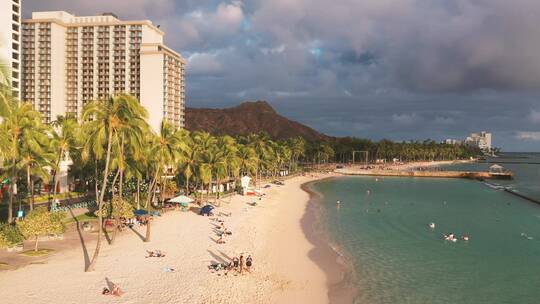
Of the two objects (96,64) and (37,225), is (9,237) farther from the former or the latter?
(96,64)

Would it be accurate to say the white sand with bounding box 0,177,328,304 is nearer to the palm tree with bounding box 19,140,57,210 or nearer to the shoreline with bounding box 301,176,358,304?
the shoreline with bounding box 301,176,358,304

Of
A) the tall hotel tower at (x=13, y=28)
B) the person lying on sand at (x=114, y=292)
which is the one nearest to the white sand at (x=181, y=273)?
the person lying on sand at (x=114, y=292)

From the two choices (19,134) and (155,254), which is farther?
(19,134)

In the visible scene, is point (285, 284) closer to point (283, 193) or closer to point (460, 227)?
point (460, 227)

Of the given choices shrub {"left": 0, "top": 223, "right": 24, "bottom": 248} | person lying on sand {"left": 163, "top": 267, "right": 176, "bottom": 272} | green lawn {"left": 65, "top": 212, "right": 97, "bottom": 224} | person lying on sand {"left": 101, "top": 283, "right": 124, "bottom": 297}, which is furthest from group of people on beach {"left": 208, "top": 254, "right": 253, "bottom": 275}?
green lawn {"left": 65, "top": 212, "right": 97, "bottom": 224}

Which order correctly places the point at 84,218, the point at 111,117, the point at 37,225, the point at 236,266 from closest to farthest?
1. the point at 111,117
2. the point at 236,266
3. the point at 37,225
4. the point at 84,218

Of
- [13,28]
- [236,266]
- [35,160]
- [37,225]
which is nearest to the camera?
[236,266]

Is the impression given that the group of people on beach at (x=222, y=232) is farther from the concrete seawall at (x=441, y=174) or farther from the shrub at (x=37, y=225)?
the concrete seawall at (x=441, y=174)

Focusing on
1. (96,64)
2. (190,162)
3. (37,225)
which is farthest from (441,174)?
A: (37,225)
